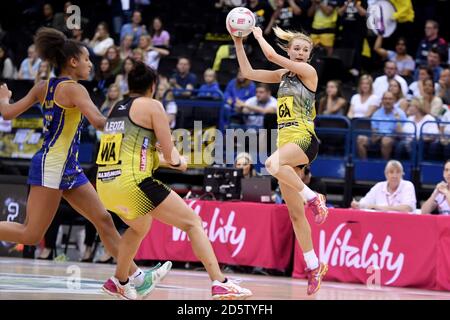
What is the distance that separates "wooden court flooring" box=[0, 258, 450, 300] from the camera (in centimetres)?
912

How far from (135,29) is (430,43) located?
5.81 metres

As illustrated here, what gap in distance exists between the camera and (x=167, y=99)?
1650 cm

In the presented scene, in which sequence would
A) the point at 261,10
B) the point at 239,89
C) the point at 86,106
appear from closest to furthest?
the point at 86,106, the point at 239,89, the point at 261,10

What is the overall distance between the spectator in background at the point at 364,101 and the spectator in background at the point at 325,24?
2.17 m

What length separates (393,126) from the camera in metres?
15.3

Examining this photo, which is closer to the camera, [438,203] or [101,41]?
[438,203]

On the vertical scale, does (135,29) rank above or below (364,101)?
above

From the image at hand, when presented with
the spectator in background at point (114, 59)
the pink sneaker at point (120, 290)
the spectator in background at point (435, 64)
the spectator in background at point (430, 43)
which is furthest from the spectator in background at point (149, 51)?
the pink sneaker at point (120, 290)

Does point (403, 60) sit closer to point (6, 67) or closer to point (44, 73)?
point (44, 73)

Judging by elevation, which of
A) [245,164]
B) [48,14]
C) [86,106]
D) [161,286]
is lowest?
[161,286]

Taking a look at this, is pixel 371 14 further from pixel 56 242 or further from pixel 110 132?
pixel 110 132

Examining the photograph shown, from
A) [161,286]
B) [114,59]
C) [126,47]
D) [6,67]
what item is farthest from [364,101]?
[6,67]

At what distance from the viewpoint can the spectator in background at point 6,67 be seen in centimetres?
1927
